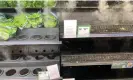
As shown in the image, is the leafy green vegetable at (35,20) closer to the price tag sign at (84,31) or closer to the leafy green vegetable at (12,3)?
the leafy green vegetable at (12,3)

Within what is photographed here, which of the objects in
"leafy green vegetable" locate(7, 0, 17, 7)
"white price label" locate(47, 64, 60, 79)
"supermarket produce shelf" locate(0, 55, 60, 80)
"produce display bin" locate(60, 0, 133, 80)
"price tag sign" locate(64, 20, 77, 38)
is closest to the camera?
"price tag sign" locate(64, 20, 77, 38)

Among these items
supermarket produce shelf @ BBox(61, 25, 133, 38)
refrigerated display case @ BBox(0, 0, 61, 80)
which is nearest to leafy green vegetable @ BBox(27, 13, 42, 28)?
refrigerated display case @ BBox(0, 0, 61, 80)

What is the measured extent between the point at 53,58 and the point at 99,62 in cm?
55

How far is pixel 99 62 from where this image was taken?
1623 millimetres

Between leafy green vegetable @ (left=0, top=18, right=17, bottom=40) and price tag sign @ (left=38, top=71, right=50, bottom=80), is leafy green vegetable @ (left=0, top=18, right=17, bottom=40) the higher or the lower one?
the higher one

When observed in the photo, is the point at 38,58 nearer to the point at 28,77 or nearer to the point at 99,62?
the point at 28,77

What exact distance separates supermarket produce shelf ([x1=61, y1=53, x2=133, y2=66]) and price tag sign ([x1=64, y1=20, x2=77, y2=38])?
0.22 m

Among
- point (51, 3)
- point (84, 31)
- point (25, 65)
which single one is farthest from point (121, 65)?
point (25, 65)

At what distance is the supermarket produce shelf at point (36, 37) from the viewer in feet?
5.55

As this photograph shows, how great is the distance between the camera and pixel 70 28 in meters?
1.43

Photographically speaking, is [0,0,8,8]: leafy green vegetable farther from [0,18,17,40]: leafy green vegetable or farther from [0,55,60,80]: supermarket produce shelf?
[0,55,60,80]: supermarket produce shelf

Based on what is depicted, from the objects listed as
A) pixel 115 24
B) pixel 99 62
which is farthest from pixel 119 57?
pixel 115 24

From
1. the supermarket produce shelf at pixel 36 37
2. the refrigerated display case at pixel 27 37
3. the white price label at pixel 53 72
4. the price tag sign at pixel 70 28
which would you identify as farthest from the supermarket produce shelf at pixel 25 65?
the price tag sign at pixel 70 28

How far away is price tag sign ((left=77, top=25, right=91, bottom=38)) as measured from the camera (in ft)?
4.78
